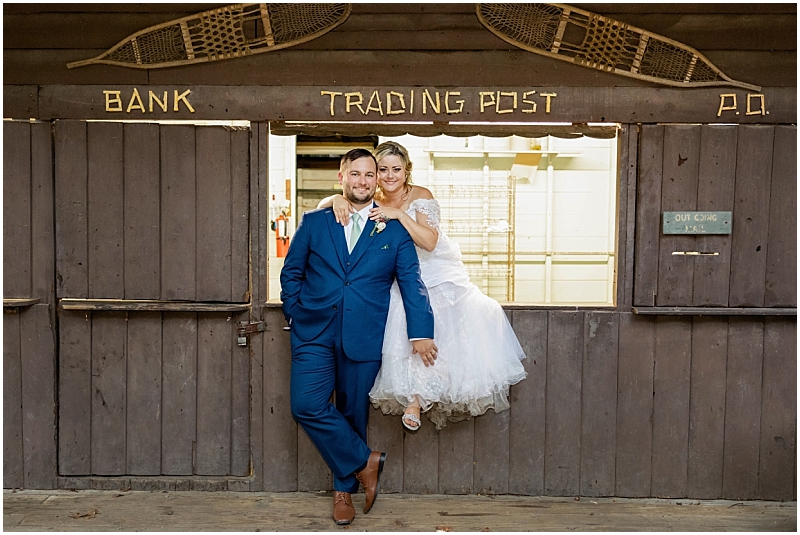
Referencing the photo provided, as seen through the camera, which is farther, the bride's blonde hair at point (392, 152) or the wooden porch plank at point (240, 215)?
the wooden porch plank at point (240, 215)

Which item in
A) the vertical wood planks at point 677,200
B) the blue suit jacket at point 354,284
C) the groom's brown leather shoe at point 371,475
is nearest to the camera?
the blue suit jacket at point 354,284

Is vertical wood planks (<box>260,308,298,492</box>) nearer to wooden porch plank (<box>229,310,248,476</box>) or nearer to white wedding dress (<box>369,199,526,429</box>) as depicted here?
wooden porch plank (<box>229,310,248,476</box>)

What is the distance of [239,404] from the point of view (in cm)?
331

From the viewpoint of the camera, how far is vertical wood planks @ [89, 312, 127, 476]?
3.28 metres

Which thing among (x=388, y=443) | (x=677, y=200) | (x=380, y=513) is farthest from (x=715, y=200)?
(x=380, y=513)

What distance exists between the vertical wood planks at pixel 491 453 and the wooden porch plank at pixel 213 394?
1167 mm

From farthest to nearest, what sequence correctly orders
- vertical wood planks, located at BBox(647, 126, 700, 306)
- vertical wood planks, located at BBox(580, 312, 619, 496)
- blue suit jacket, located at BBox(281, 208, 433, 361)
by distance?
vertical wood planks, located at BBox(580, 312, 619, 496) → vertical wood planks, located at BBox(647, 126, 700, 306) → blue suit jacket, located at BBox(281, 208, 433, 361)

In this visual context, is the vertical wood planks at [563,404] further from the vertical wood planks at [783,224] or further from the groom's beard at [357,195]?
the groom's beard at [357,195]

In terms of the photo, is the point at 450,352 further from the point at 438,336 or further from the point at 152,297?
the point at 152,297

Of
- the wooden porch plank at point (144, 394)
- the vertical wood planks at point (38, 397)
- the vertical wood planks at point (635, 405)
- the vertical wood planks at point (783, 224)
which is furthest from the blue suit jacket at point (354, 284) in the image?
the vertical wood planks at point (783, 224)

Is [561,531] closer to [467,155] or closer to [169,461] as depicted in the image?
[169,461]

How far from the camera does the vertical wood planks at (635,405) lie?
324 cm

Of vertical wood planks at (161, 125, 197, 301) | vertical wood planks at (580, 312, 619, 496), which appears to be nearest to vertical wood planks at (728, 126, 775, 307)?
vertical wood planks at (580, 312, 619, 496)

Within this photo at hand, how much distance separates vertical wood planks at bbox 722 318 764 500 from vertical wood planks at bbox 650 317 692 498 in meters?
0.21
